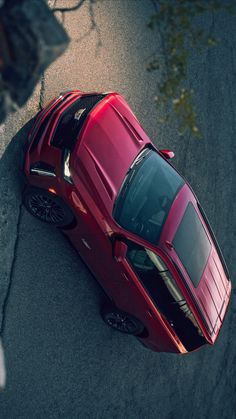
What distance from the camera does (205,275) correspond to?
8.01 m

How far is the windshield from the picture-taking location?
7254mm

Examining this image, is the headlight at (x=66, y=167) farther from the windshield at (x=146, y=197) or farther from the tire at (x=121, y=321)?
the tire at (x=121, y=321)

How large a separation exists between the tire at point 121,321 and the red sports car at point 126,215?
20 mm

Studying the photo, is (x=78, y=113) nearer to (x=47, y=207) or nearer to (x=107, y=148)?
(x=107, y=148)

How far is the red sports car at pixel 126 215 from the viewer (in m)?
7.07

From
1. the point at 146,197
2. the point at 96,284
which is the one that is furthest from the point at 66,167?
the point at 96,284

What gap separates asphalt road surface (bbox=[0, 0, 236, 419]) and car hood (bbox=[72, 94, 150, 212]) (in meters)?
1.09

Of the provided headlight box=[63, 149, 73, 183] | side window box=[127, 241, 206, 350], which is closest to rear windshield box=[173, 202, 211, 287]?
side window box=[127, 241, 206, 350]

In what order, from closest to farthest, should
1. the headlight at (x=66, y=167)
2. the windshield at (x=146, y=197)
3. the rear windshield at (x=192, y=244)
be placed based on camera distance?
1. the headlight at (x=66, y=167)
2. the windshield at (x=146, y=197)
3. the rear windshield at (x=192, y=244)

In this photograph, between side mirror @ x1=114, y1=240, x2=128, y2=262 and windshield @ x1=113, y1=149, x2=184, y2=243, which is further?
windshield @ x1=113, y1=149, x2=184, y2=243

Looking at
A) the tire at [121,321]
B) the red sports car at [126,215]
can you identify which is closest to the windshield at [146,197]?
the red sports car at [126,215]

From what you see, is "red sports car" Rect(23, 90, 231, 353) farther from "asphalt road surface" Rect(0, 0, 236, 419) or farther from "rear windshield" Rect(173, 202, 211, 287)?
"asphalt road surface" Rect(0, 0, 236, 419)

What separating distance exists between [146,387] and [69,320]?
6.39ft

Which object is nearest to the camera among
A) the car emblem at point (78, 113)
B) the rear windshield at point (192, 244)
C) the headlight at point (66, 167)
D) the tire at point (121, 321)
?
the headlight at point (66, 167)
